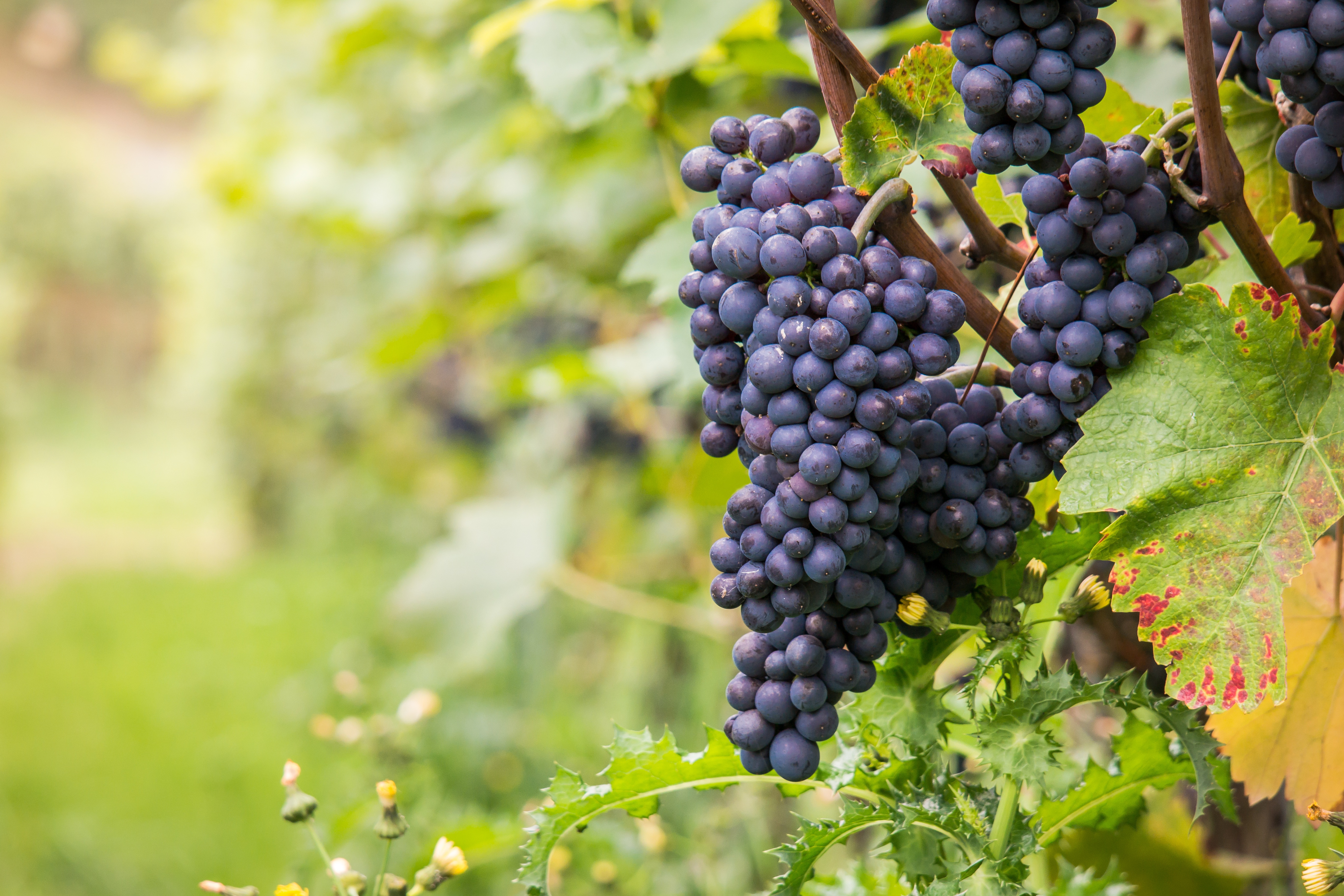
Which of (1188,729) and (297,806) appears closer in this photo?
(1188,729)

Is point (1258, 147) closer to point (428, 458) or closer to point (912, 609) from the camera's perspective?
point (912, 609)

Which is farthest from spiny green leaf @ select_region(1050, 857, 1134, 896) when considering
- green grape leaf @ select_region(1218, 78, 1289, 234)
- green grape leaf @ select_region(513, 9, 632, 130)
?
green grape leaf @ select_region(513, 9, 632, 130)

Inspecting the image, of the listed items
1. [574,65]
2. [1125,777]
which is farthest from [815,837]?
[574,65]

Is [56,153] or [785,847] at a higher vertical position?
[56,153]

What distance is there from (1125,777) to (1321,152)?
33 cm

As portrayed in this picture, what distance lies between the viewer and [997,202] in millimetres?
523

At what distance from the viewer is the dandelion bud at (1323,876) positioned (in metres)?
0.43

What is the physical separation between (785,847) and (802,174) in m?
0.32

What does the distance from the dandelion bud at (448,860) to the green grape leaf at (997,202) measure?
48cm

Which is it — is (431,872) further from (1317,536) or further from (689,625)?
(689,625)

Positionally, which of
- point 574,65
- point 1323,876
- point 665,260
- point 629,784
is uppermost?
point 574,65

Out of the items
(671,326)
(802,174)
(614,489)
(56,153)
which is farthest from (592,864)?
(56,153)

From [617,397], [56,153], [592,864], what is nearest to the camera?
[592,864]

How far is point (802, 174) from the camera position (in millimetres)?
412
